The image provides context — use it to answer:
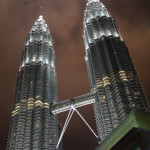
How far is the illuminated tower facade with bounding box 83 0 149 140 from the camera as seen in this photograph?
106875 mm

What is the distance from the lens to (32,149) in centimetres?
11281

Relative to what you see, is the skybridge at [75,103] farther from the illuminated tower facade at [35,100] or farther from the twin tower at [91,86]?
the illuminated tower facade at [35,100]

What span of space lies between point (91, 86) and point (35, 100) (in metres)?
31.3

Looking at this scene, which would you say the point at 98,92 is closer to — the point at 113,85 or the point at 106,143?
the point at 113,85

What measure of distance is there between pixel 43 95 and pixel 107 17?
6535 cm

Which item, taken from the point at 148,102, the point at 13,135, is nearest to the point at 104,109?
the point at 148,102

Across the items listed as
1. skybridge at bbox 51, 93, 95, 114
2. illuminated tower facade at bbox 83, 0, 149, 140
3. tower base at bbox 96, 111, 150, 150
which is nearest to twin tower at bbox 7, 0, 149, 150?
illuminated tower facade at bbox 83, 0, 149, 140

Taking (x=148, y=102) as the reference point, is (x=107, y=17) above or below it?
above

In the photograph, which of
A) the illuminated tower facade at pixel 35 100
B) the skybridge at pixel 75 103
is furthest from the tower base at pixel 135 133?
the illuminated tower facade at pixel 35 100

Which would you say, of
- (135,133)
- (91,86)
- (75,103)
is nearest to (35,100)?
(75,103)

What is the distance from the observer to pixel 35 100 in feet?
432

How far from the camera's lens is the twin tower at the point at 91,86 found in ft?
360

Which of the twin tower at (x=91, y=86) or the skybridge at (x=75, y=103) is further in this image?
the skybridge at (x=75, y=103)

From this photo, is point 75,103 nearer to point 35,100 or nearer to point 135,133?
point 35,100
